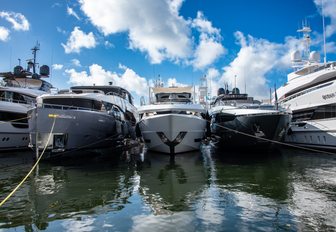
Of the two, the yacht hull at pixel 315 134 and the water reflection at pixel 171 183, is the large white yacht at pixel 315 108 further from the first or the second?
the water reflection at pixel 171 183

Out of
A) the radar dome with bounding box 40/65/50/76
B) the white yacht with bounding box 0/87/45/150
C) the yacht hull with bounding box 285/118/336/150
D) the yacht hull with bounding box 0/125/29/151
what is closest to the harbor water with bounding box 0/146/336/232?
the yacht hull with bounding box 285/118/336/150

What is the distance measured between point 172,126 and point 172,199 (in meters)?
8.02

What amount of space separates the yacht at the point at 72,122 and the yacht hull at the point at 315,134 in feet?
42.6

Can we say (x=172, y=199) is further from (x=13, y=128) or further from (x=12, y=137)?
(x=12, y=137)

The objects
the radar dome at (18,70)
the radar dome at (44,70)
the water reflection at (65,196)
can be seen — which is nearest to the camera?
the water reflection at (65,196)

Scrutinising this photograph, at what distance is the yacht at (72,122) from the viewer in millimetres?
13125

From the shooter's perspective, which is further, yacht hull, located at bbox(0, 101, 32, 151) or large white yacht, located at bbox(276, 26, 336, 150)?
yacht hull, located at bbox(0, 101, 32, 151)

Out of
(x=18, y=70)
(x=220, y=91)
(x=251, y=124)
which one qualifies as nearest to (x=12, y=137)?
(x=18, y=70)

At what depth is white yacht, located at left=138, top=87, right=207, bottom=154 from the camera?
15211mm

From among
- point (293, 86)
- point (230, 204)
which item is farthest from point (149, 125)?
point (293, 86)

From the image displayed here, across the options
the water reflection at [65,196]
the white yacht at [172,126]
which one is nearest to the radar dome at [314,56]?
the white yacht at [172,126]

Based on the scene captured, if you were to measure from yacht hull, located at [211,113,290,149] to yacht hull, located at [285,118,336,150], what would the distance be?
7.91 ft

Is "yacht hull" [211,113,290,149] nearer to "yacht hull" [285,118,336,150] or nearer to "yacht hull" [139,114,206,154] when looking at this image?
"yacht hull" [139,114,206,154]

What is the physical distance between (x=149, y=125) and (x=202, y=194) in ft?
28.6
